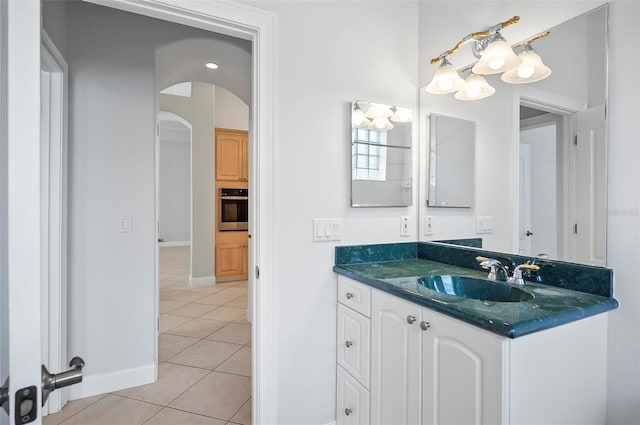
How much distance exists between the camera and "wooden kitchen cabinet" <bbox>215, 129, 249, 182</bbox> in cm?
505

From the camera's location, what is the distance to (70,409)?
6.50ft

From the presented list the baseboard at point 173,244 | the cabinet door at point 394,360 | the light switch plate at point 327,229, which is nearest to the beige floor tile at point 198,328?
the light switch plate at point 327,229

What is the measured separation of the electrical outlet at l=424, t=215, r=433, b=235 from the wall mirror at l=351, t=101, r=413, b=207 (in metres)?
0.16

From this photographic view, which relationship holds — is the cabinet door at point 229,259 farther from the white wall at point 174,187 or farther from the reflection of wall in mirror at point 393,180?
the white wall at point 174,187

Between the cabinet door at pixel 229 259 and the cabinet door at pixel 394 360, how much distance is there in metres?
4.02

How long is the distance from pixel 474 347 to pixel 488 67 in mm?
1359

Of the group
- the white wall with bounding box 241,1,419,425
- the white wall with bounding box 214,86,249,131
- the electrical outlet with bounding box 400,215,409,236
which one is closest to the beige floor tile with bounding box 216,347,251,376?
the white wall with bounding box 241,1,419,425

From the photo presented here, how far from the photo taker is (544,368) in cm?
98

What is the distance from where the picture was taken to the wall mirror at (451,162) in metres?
1.87

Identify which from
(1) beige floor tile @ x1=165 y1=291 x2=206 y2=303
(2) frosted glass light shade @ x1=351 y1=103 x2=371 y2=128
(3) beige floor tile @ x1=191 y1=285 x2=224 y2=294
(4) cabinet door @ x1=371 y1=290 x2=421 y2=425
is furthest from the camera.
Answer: (3) beige floor tile @ x1=191 y1=285 x2=224 y2=294

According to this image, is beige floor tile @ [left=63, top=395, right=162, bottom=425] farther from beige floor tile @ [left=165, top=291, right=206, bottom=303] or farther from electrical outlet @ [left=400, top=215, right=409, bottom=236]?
beige floor tile @ [left=165, top=291, right=206, bottom=303]

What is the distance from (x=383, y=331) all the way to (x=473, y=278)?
513 mm

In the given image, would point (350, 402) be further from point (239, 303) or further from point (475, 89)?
point (239, 303)

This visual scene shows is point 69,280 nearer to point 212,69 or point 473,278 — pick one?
point 212,69
